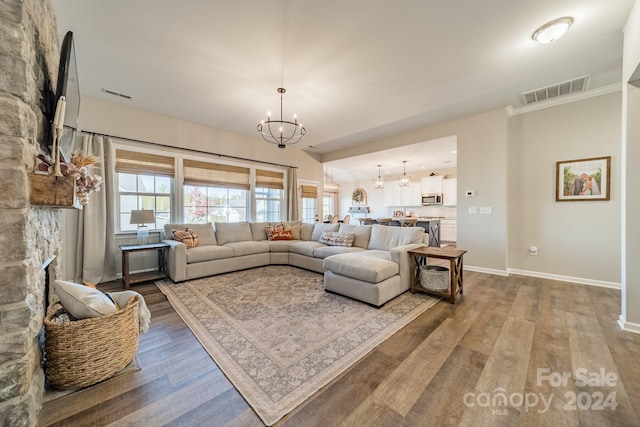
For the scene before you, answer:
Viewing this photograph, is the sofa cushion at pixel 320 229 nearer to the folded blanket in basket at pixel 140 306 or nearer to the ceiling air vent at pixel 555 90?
the folded blanket in basket at pixel 140 306

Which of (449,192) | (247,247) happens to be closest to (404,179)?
(449,192)

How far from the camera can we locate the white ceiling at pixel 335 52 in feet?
6.62

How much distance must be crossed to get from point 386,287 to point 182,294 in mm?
2596

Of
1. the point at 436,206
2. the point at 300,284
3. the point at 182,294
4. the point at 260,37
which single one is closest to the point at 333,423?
the point at 300,284

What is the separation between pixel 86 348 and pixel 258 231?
143 inches

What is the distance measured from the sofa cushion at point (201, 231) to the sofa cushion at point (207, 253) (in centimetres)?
25

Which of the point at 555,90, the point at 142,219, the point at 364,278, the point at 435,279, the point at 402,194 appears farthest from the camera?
the point at 402,194

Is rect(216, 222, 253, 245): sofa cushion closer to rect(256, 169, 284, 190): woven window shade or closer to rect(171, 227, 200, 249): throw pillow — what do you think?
rect(171, 227, 200, 249): throw pillow

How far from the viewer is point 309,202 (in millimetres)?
7070

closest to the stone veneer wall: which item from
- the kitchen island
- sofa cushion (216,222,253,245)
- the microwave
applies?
sofa cushion (216,222,253,245)

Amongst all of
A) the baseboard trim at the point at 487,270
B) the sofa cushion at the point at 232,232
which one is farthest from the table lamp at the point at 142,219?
the baseboard trim at the point at 487,270

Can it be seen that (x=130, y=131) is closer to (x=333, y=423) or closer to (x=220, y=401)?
(x=220, y=401)

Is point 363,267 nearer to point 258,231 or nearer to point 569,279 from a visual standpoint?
point 258,231

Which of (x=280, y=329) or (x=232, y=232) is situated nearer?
(x=280, y=329)
